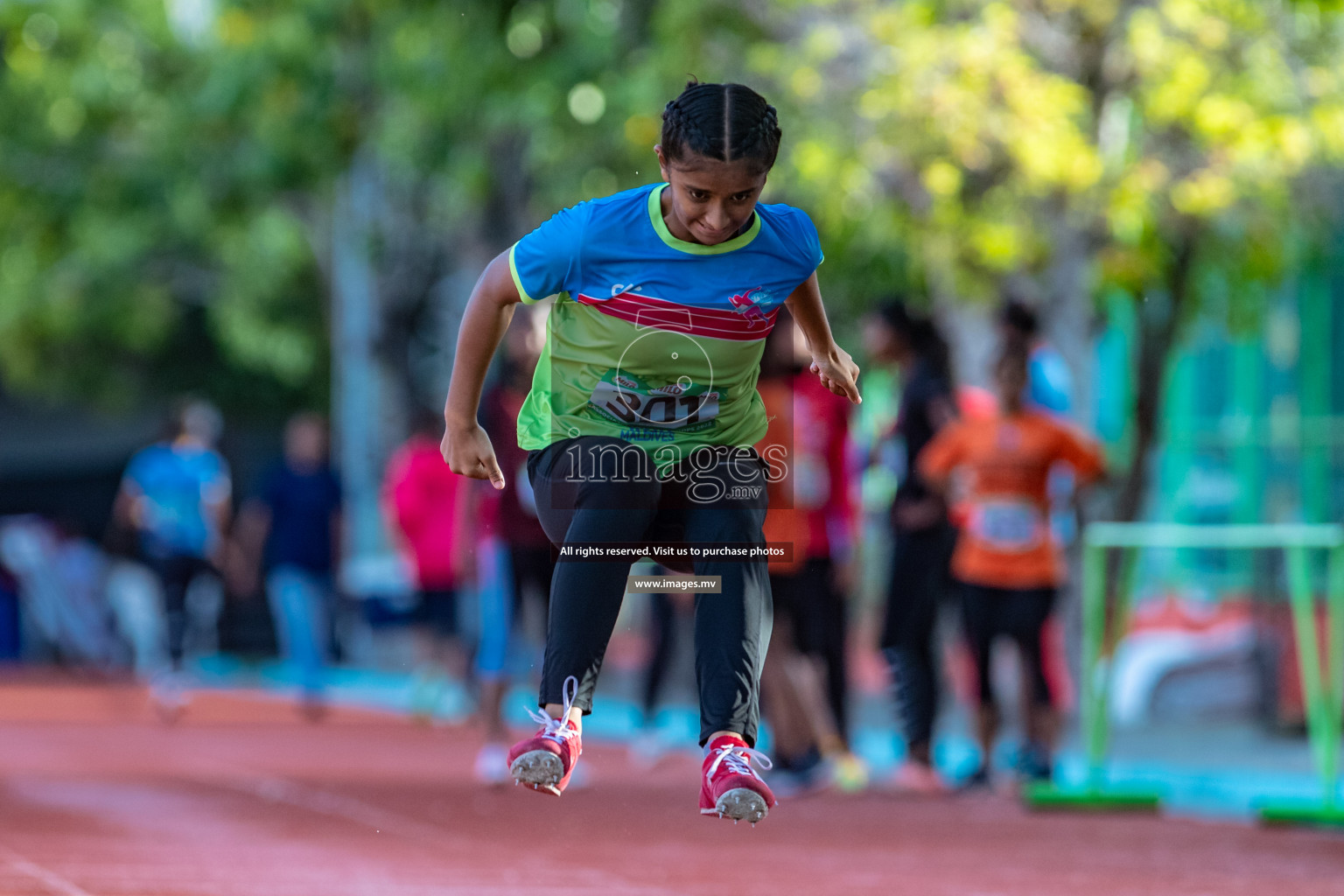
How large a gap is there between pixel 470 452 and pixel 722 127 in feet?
3.04

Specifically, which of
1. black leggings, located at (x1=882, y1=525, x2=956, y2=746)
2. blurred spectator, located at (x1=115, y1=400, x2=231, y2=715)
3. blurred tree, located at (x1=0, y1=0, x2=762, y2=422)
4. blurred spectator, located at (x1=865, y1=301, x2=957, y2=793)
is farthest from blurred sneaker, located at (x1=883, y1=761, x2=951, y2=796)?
blurred spectator, located at (x1=115, y1=400, x2=231, y2=715)

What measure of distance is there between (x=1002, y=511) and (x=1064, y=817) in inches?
54.0

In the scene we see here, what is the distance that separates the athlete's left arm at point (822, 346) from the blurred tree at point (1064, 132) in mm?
6518

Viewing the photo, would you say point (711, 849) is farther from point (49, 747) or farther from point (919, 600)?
point (49, 747)

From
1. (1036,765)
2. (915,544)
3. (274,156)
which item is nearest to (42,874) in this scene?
(915,544)

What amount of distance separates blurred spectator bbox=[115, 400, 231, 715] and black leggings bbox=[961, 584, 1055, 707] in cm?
679

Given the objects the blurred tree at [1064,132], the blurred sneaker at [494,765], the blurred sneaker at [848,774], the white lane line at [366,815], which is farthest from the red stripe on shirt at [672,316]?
the blurred tree at [1064,132]

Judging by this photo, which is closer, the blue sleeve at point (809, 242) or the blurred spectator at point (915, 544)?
the blue sleeve at point (809, 242)

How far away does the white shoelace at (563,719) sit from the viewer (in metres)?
4.36

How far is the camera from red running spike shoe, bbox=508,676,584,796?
4.24 meters

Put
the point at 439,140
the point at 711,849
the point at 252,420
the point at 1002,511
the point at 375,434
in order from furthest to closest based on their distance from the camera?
the point at 252,420, the point at 375,434, the point at 439,140, the point at 1002,511, the point at 711,849

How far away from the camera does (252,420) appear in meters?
32.4

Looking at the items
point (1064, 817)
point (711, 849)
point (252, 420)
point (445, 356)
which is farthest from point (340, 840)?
point (252, 420)

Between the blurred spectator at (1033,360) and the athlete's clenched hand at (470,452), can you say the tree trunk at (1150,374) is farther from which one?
the athlete's clenched hand at (470,452)
